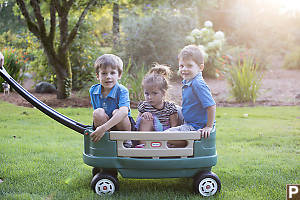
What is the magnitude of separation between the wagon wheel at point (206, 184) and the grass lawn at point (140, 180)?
5 centimetres

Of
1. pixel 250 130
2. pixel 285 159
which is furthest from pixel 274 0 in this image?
pixel 285 159

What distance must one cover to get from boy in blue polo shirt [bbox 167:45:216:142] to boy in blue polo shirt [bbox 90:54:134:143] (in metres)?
0.36

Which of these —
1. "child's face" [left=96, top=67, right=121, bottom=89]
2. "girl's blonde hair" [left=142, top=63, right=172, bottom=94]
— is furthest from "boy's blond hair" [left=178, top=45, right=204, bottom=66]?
"child's face" [left=96, top=67, right=121, bottom=89]

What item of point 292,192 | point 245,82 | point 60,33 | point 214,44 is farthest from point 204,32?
point 292,192

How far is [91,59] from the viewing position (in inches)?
294

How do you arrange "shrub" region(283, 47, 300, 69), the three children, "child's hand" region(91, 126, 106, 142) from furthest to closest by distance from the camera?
"shrub" region(283, 47, 300, 69) → the three children → "child's hand" region(91, 126, 106, 142)

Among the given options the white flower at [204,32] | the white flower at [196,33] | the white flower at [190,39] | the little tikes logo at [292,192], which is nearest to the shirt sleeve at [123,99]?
the little tikes logo at [292,192]

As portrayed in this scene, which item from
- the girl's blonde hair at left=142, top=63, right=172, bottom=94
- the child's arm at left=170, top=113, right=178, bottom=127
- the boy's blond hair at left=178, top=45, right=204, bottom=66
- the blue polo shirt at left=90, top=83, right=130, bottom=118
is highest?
the boy's blond hair at left=178, top=45, right=204, bottom=66

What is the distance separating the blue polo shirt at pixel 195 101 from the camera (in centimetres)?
241

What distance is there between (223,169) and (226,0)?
42.8 ft

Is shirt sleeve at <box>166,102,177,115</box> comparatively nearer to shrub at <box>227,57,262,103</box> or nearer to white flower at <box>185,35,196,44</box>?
shrub at <box>227,57,262,103</box>

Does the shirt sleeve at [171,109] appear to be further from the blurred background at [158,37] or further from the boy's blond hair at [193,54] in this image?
the blurred background at [158,37]

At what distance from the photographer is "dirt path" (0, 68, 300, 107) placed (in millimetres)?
5953

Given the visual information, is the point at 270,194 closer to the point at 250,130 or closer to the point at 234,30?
the point at 250,130
